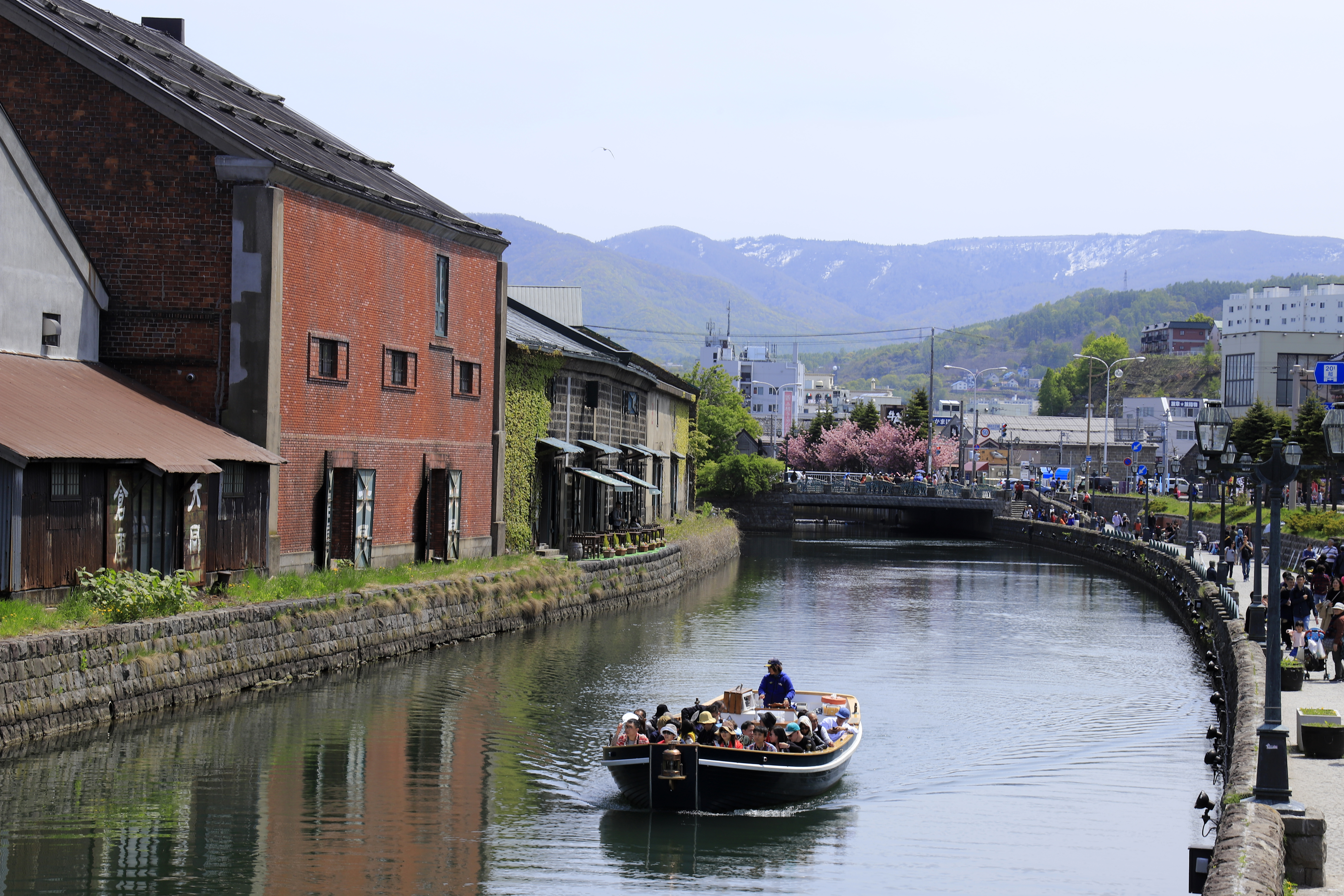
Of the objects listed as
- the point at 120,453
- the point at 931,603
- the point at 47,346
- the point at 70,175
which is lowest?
the point at 931,603

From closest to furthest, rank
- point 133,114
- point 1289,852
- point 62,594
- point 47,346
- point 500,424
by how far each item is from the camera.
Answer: point 1289,852, point 62,594, point 47,346, point 133,114, point 500,424

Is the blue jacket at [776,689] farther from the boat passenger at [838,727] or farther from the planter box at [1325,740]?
the planter box at [1325,740]

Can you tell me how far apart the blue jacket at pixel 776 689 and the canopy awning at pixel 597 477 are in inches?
1097

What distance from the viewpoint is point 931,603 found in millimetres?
59344

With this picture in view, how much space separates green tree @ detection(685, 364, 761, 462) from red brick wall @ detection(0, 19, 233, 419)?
60.4 m

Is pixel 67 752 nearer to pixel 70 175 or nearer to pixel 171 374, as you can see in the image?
pixel 171 374

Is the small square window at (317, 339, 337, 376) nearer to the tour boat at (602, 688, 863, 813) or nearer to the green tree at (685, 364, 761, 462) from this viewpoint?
the tour boat at (602, 688, 863, 813)

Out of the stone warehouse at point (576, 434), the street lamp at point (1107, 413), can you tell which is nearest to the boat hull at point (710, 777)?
the stone warehouse at point (576, 434)

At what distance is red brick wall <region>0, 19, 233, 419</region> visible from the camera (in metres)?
34.2

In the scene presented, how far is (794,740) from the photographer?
A: 23.1 metres

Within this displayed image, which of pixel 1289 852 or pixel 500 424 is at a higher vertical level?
pixel 500 424

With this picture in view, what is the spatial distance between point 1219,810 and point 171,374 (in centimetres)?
2508

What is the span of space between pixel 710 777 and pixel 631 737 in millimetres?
1362

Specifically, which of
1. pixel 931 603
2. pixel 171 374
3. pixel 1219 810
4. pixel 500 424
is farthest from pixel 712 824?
pixel 931 603
